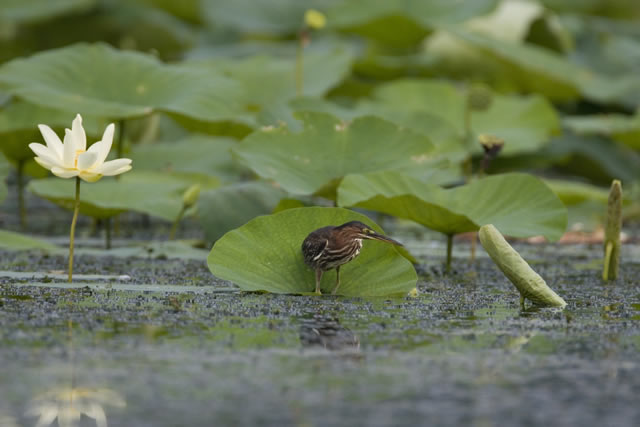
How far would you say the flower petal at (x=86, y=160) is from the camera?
210 centimetres

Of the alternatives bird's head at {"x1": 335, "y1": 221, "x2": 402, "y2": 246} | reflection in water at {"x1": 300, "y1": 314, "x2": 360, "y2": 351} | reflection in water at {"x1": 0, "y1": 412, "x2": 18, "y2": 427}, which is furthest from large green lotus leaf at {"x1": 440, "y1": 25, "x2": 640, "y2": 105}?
reflection in water at {"x1": 0, "y1": 412, "x2": 18, "y2": 427}

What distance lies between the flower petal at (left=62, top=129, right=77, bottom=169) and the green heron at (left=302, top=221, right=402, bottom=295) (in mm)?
546

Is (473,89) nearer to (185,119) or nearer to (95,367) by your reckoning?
(185,119)

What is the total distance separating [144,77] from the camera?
10.8 feet

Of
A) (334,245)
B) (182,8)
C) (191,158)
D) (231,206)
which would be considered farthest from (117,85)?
(182,8)

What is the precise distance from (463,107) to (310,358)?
339cm

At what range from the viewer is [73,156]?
2127 mm

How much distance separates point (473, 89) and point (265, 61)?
3.84 ft

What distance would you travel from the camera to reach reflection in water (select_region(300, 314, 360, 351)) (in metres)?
1.63

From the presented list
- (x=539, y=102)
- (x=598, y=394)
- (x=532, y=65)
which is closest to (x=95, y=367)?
(x=598, y=394)

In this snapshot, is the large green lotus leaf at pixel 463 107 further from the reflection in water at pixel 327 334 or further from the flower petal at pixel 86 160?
the reflection in water at pixel 327 334

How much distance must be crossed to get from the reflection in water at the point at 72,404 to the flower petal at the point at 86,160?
33.6 inches

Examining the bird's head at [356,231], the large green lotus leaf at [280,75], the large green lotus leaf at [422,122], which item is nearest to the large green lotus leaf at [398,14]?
the large green lotus leaf at [280,75]

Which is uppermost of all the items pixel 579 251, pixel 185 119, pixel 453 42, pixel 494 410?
pixel 453 42
